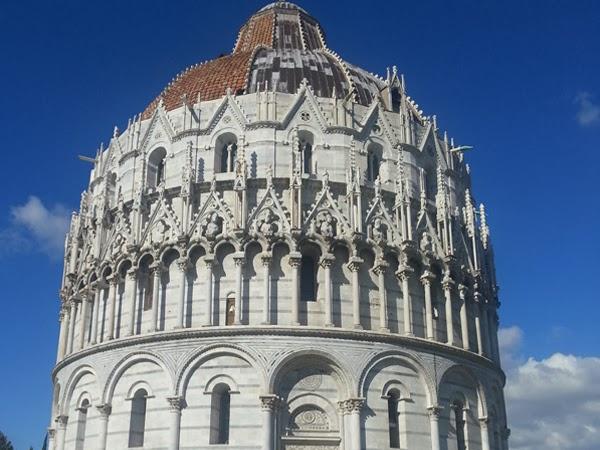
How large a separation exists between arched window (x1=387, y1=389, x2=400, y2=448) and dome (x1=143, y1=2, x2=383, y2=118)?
42.8 ft

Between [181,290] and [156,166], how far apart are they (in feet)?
23.3

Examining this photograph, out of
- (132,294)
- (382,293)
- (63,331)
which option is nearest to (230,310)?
(132,294)

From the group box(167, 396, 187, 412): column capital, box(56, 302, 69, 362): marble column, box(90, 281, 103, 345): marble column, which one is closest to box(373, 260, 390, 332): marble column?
box(167, 396, 187, 412): column capital

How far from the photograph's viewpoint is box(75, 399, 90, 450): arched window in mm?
31109

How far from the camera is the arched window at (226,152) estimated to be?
3303 centimetres

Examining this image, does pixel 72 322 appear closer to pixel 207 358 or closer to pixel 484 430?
pixel 207 358

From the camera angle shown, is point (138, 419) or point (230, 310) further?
point (230, 310)

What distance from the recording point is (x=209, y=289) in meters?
29.8

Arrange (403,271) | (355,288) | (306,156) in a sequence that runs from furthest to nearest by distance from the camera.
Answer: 1. (306,156)
2. (403,271)
3. (355,288)

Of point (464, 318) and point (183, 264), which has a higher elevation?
point (183, 264)

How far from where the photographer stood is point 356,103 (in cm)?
3453

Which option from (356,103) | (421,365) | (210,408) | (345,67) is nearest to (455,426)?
(421,365)

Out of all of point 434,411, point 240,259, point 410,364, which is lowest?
point 434,411

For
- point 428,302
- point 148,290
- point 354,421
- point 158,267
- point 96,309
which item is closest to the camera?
point 354,421
